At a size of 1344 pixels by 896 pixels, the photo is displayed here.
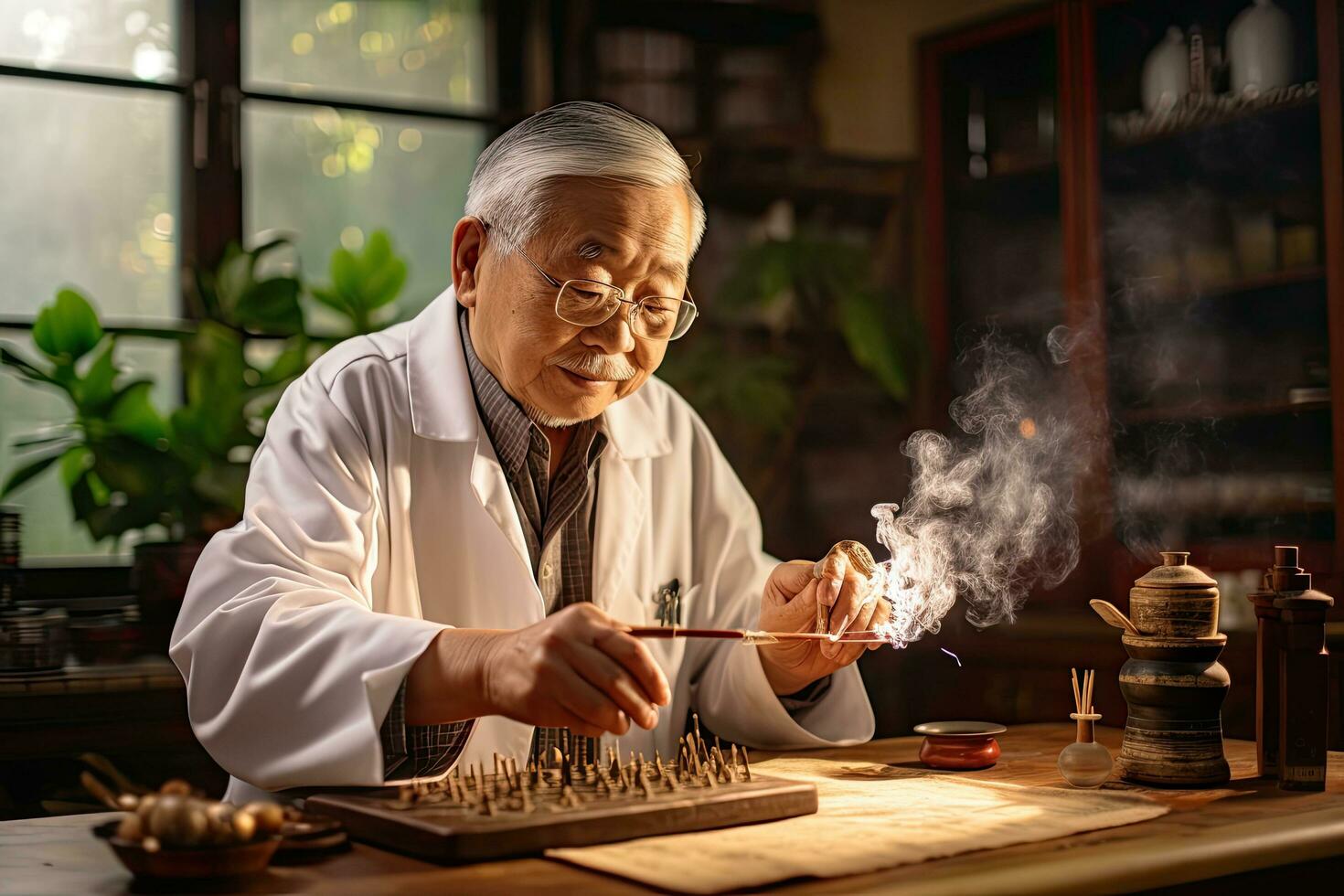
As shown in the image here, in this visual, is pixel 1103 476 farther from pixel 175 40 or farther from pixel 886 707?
pixel 175 40

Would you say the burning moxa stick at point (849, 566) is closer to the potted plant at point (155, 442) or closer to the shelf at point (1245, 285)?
the potted plant at point (155, 442)

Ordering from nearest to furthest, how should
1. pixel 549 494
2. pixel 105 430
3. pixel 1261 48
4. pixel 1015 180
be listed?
pixel 549 494 → pixel 105 430 → pixel 1261 48 → pixel 1015 180

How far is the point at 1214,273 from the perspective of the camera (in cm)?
459

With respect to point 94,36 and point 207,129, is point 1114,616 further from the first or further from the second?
point 94,36

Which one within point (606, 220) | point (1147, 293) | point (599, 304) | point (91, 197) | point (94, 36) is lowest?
point (599, 304)

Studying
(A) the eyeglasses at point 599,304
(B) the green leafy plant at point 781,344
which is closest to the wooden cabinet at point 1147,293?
(B) the green leafy plant at point 781,344

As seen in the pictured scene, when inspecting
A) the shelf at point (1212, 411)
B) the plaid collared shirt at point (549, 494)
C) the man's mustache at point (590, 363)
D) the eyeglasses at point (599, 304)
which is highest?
the eyeglasses at point (599, 304)

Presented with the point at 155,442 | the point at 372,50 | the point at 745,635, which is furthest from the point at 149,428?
the point at 745,635

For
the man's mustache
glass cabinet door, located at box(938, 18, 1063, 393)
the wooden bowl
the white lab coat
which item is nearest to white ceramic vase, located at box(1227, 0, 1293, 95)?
glass cabinet door, located at box(938, 18, 1063, 393)

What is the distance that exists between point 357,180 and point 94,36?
0.96 metres

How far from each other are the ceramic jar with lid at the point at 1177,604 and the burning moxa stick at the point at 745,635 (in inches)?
16.1

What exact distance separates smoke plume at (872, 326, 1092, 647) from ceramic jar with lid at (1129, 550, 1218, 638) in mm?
1298

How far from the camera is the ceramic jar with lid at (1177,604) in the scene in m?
1.96

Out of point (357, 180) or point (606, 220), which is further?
point (357, 180)
